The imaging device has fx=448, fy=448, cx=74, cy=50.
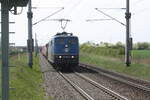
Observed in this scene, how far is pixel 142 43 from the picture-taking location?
146m

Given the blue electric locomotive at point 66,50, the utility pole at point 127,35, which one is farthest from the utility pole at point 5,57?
the utility pole at point 127,35

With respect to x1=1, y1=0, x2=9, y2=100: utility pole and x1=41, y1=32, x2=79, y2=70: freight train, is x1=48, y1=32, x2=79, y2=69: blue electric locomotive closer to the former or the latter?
x1=41, y1=32, x2=79, y2=70: freight train

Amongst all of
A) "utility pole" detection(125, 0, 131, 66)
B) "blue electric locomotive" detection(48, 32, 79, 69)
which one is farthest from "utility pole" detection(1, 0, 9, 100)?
"utility pole" detection(125, 0, 131, 66)

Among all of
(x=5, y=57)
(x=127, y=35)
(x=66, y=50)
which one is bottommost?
(x=5, y=57)

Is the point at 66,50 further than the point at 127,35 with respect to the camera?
No

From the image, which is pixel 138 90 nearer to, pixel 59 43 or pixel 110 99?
pixel 110 99

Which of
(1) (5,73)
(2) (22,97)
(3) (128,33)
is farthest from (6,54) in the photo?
(3) (128,33)

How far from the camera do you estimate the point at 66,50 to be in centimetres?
3422

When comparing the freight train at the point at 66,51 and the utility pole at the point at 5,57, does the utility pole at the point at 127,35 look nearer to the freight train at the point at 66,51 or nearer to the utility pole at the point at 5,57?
the freight train at the point at 66,51

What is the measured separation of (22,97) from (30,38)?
21.0 metres

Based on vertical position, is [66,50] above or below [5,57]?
above

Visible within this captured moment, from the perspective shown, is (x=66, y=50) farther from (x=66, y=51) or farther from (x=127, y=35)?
(x=127, y=35)

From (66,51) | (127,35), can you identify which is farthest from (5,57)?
(127,35)

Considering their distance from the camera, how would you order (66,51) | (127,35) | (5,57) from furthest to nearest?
(127,35) < (66,51) < (5,57)
